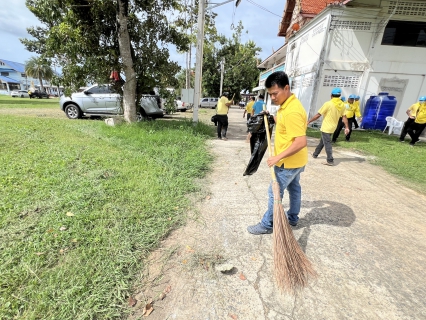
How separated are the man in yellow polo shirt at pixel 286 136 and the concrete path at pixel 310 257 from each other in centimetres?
56

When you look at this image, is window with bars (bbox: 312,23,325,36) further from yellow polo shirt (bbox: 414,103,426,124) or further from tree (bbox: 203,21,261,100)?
tree (bbox: 203,21,261,100)

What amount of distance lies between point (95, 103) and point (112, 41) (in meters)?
3.26

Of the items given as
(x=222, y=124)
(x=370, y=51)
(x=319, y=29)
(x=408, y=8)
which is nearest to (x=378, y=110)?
(x=370, y=51)

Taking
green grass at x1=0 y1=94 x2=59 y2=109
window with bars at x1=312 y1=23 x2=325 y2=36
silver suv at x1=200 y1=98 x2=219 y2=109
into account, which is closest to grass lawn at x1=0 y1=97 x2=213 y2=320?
window with bars at x1=312 y1=23 x2=325 y2=36

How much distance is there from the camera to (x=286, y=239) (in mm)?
2086

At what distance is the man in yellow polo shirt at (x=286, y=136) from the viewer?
2055mm

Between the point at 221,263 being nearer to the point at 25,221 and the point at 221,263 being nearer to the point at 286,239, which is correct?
the point at 286,239

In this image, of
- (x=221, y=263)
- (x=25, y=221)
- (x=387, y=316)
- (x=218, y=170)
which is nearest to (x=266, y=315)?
(x=221, y=263)

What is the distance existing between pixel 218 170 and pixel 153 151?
162 centimetres

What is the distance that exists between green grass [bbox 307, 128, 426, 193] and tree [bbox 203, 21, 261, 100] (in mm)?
25978

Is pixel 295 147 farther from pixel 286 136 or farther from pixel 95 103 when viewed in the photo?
pixel 95 103

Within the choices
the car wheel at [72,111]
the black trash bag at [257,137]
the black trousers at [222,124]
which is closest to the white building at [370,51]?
the black trousers at [222,124]

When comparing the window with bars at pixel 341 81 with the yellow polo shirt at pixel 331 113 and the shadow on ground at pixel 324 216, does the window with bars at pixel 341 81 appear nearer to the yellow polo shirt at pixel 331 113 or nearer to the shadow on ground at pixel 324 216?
the yellow polo shirt at pixel 331 113

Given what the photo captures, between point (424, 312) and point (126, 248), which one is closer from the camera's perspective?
point (424, 312)
